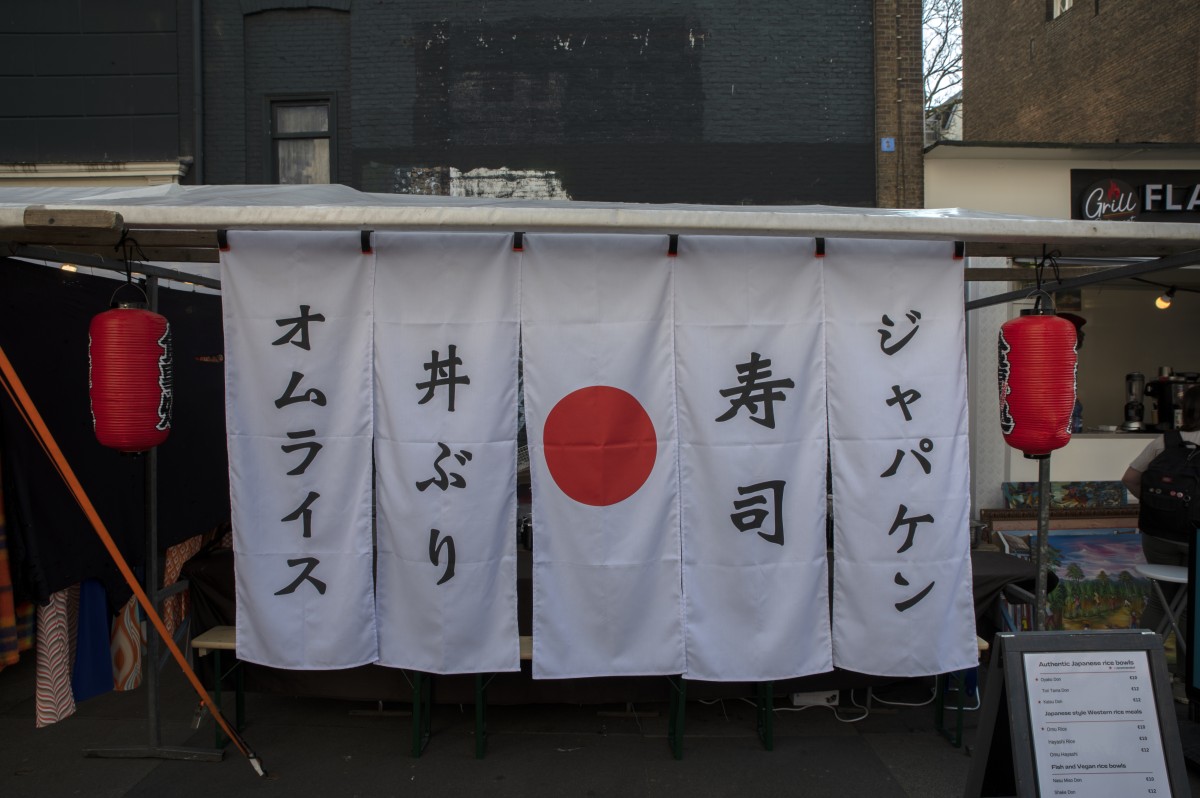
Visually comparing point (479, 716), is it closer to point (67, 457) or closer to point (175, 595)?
point (175, 595)

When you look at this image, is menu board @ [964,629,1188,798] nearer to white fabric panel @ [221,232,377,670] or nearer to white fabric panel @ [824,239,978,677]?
white fabric panel @ [824,239,978,677]

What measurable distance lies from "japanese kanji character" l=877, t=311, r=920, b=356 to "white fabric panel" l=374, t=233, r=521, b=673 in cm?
216

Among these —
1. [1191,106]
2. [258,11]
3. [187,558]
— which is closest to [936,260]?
[187,558]

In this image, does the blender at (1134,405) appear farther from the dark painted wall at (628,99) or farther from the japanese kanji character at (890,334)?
the japanese kanji character at (890,334)

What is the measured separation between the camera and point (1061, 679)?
3428 millimetres

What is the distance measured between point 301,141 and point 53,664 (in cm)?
719

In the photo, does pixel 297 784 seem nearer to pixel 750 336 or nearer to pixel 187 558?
pixel 187 558

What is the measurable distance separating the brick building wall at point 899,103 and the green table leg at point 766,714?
21.3ft

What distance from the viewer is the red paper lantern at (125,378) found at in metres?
3.80

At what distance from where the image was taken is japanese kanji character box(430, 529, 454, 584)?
13.7 ft

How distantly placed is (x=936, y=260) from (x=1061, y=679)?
2343mm

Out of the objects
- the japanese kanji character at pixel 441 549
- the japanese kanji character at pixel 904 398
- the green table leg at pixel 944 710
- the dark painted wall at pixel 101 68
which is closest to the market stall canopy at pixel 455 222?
the japanese kanji character at pixel 904 398

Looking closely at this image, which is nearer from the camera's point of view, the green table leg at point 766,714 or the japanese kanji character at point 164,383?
the japanese kanji character at point 164,383

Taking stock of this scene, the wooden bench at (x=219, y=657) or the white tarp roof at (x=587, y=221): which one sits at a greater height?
the white tarp roof at (x=587, y=221)
